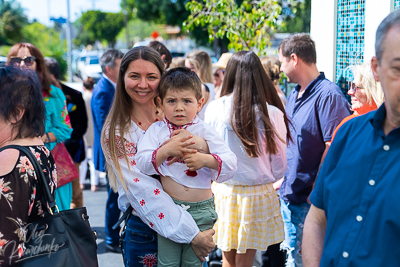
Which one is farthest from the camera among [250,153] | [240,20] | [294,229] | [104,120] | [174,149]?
[240,20]

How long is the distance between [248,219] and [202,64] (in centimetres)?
264

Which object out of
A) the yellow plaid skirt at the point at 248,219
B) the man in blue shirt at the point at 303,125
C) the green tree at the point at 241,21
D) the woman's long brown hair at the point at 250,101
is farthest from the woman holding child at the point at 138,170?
the green tree at the point at 241,21

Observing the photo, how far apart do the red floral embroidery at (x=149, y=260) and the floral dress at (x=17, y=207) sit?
680 millimetres

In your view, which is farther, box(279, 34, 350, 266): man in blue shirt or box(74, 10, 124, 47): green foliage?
box(74, 10, 124, 47): green foliage

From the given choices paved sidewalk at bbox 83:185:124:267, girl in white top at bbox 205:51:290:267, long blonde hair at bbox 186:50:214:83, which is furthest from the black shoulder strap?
long blonde hair at bbox 186:50:214:83

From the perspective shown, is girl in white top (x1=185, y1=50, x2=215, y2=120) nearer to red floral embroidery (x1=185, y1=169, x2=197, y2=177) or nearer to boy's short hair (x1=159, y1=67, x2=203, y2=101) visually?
boy's short hair (x1=159, y1=67, x2=203, y2=101)

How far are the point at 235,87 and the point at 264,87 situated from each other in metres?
0.23

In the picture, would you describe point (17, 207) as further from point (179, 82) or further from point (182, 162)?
point (179, 82)

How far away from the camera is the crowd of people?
4.91 ft

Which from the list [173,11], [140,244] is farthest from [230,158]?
[173,11]

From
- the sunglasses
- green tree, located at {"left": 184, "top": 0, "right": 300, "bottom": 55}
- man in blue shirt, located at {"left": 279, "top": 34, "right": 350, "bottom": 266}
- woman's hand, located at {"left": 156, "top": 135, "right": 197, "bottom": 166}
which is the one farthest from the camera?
green tree, located at {"left": 184, "top": 0, "right": 300, "bottom": 55}

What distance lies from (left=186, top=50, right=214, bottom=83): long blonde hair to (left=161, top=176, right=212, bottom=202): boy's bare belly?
316cm

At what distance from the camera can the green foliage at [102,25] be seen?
263 ft

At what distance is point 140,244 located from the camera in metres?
2.51
